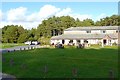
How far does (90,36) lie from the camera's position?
8500cm

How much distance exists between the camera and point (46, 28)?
4289 inches

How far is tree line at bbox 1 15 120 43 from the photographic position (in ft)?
316

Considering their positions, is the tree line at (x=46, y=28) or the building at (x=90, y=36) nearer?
the building at (x=90, y=36)

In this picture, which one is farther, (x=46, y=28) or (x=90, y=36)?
(x=46, y=28)

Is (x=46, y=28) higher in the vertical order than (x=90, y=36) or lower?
higher

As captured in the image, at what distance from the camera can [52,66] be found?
26.3 meters

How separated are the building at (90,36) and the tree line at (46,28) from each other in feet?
34.6

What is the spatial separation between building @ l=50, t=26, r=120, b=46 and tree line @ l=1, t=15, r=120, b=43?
10537mm

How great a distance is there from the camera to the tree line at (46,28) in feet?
316

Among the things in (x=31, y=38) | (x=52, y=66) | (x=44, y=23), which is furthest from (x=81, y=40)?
(x=52, y=66)

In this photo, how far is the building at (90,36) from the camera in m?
81.0

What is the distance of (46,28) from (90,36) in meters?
27.8

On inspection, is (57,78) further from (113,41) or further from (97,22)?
(97,22)

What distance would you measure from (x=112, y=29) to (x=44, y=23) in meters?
33.6
